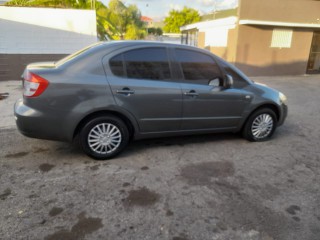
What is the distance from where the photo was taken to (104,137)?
12.5ft

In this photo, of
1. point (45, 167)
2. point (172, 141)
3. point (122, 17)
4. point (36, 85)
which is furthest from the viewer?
point (122, 17)

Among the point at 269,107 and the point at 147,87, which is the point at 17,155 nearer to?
the point at 147,87

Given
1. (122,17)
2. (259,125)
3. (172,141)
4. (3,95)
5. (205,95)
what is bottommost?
(172,141)

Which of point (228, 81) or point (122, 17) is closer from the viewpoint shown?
point (228, 81)

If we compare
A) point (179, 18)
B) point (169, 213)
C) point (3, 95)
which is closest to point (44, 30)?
point (3, 95)

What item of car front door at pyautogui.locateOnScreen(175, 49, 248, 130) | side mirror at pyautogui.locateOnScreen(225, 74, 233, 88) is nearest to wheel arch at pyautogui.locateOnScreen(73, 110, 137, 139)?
car front door at pyautogui.locateOnScreen(175, 49, 248, 130)

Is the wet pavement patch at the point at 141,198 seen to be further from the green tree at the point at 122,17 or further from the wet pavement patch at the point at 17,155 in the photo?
the green tree at the point at 122,17

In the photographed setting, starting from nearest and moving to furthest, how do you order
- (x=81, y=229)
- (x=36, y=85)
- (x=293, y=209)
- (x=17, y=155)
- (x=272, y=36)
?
(x=81, y=229)
(x=293, y=209)
(x=36, y=85)
(x=17, y=155)
(x=272, y=36)

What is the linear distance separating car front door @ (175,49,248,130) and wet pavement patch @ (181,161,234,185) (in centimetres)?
72

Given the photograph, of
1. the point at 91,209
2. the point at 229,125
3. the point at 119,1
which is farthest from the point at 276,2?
the point at 119,1

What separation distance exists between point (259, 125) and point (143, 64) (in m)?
2.41

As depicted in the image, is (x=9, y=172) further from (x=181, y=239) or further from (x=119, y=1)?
(x=119, y=1)

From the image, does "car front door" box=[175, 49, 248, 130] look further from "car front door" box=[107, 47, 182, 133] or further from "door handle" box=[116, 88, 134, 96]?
"door handle" box=[116, 88, 134, 96]

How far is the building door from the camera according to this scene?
48.5ft
